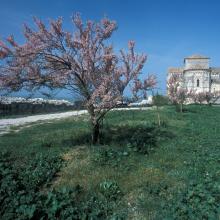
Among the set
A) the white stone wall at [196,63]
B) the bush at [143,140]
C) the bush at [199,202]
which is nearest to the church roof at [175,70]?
the white stone wall at [196,63]

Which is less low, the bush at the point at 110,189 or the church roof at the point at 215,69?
the church roof at the point at 215,69

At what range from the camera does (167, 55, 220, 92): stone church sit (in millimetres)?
82312

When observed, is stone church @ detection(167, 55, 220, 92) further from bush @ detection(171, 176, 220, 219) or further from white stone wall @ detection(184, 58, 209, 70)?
bush @ detection(171, 176, 220, 219)

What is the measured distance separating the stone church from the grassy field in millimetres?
69781

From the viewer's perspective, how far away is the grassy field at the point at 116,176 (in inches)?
291

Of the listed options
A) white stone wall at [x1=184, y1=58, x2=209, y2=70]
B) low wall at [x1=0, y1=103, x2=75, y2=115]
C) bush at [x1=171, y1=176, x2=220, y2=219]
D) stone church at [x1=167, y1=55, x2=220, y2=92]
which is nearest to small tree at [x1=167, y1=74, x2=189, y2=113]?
low wall at [x1=0, y1=103, x2=75, y2=115]

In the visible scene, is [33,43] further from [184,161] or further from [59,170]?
[184,161]

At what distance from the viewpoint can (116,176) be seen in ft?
31.2

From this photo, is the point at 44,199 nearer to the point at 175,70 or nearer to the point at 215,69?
the point at 175,70

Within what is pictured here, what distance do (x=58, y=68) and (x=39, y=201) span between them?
640cm

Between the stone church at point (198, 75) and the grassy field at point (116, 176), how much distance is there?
6978 cm

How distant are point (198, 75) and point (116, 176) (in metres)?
76.8

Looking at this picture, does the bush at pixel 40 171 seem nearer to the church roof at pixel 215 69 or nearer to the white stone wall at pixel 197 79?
the white stone wall at pixel 197 79

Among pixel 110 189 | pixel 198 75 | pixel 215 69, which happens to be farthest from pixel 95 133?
pixel 215 69
